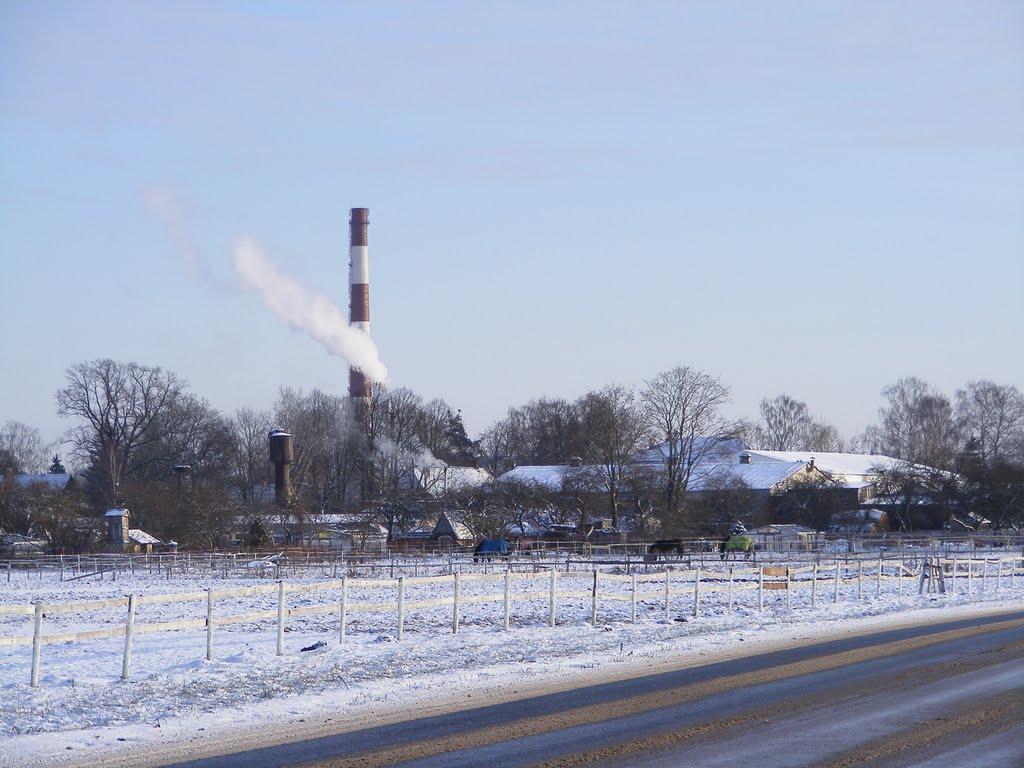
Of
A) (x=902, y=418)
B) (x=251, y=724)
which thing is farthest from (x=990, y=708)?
(x=902, y=418)

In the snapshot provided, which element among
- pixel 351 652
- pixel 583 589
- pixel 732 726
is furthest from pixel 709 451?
pixel 732 726

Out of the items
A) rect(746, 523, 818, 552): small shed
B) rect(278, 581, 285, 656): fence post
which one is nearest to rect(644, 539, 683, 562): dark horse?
rect(746, 523, 818, 552): small shed

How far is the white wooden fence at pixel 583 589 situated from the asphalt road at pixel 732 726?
6.60 m

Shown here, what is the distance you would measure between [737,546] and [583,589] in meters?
25.2

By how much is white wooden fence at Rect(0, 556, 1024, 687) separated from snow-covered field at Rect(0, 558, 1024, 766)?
26 cm

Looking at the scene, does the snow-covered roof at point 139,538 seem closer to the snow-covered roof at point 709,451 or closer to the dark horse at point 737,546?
A: the snow-covered roof at point 709,451

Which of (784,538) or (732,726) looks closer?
(732,726)

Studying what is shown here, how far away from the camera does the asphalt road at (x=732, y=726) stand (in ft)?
37.5

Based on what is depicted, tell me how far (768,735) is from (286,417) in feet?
386

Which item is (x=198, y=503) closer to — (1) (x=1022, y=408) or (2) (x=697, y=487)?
(2) (x=697, y=487)

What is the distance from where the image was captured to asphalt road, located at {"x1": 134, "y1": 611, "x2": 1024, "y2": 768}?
11438 mm

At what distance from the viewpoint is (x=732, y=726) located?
43.4 feet

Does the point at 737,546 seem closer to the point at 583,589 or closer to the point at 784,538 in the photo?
the point at 784,538

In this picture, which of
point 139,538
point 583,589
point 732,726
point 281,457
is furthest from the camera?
point 281,457
